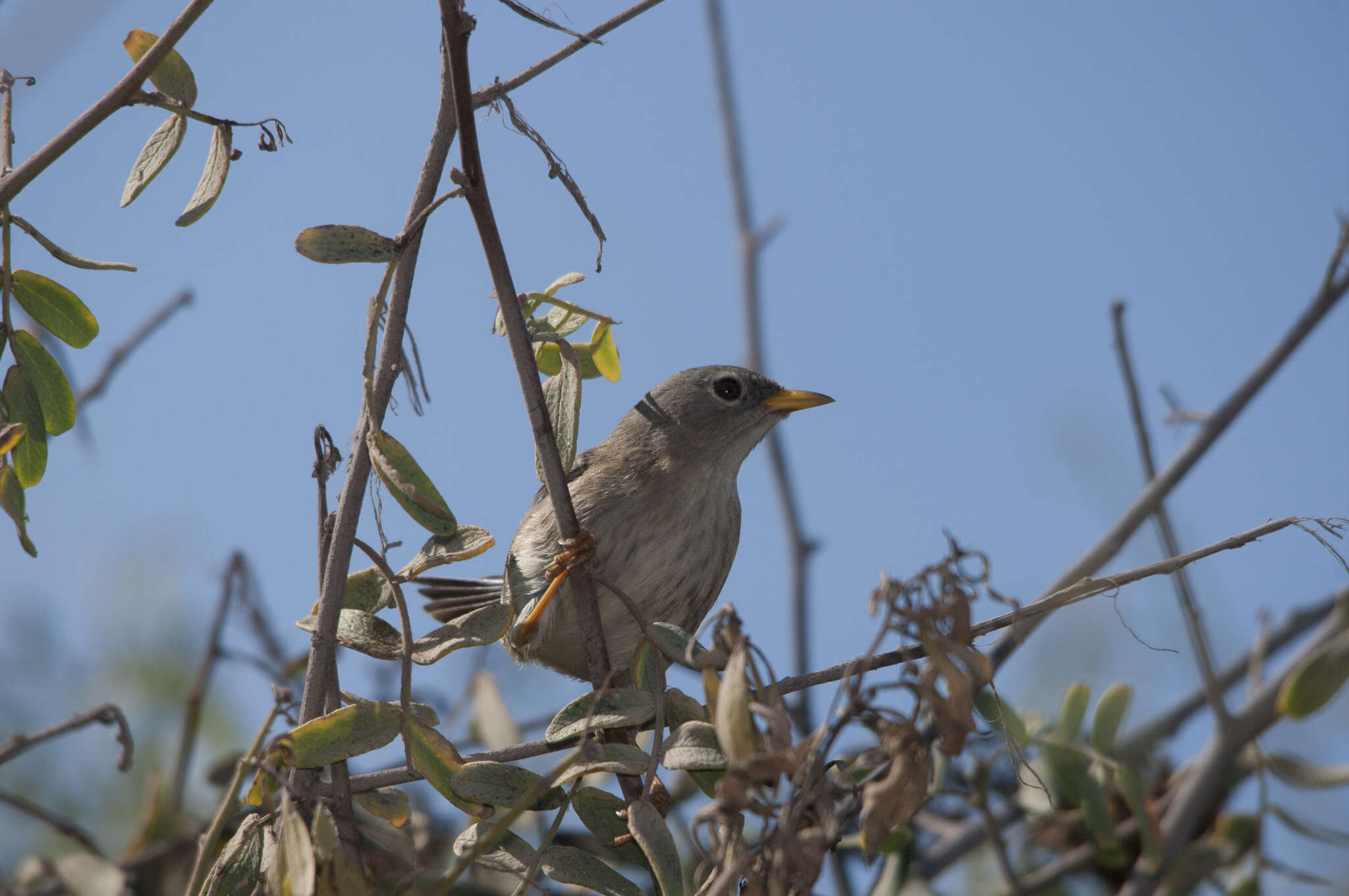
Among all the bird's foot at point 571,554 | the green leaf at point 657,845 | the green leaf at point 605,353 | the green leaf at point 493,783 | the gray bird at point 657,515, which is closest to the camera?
the green leaf at point 657,845

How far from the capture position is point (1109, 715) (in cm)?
275

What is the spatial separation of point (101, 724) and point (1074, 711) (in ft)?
7.45

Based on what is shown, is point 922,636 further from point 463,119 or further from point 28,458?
point 28,458

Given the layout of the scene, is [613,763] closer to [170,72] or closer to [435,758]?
[435,758]

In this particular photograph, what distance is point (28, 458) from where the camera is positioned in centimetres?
209

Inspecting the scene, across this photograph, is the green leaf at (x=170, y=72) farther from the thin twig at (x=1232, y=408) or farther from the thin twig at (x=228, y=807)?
the thin twig at (x=1232, y=408)

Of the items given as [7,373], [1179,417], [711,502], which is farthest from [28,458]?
[1179,417]

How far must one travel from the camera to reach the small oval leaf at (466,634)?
6.85ft

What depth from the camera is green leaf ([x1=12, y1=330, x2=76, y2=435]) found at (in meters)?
2.10

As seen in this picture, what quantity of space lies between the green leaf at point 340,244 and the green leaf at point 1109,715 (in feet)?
6.64

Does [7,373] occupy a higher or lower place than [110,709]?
higher

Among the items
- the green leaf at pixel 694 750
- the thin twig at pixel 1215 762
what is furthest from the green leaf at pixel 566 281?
the thin twig at pixel 1215 762

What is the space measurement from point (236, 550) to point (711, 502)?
178 centimetres

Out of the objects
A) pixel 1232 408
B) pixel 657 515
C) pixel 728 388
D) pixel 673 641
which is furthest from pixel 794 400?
pixel 673 641
